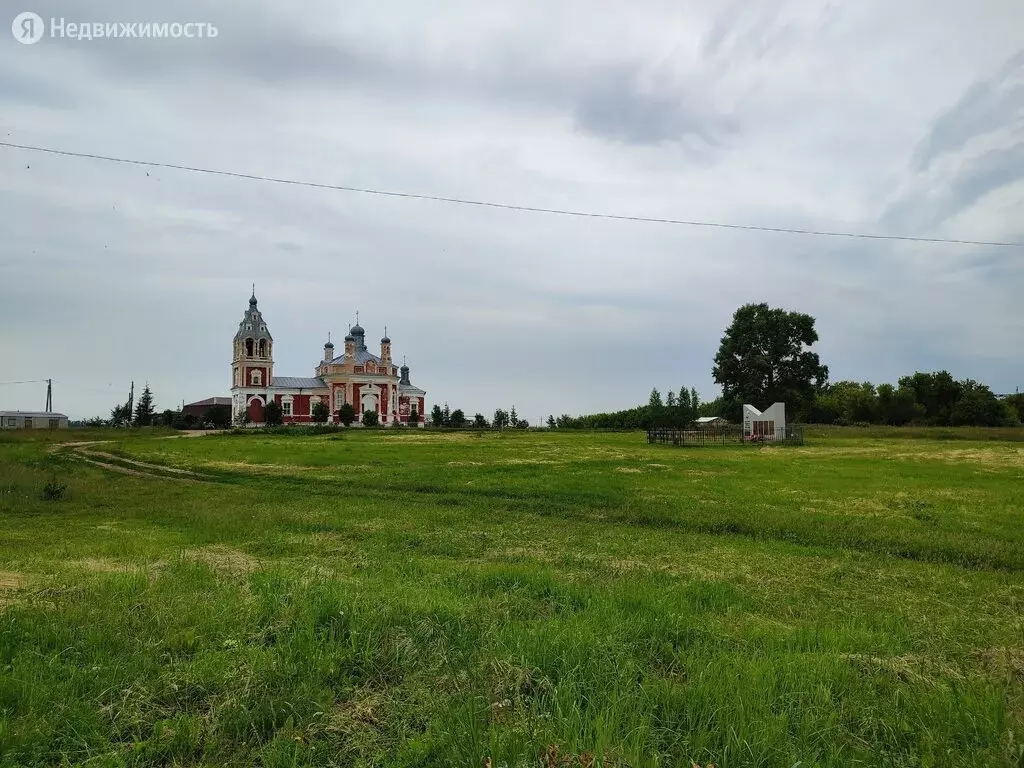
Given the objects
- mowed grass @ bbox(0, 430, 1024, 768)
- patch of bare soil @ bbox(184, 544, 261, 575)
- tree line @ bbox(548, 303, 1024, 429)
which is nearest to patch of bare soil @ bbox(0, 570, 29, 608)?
mowed grass @ bbox(0, 430, 1024, 768)

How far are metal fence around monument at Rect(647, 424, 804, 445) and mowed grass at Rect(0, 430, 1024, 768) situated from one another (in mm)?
34824

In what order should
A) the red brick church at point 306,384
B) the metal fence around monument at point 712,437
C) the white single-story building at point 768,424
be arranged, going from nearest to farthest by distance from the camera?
the metal fence around monument at point 712,437 < the white single-story building at point 768,424 < the red brick church at point 306,384

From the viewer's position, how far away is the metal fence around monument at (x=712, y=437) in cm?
4716

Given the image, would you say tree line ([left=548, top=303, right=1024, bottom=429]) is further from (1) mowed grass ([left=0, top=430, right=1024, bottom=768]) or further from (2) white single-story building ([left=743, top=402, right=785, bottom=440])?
(1) mowed grass ([left=0, top=430, right=1024, bottom=768])

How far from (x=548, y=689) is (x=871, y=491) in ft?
53.6

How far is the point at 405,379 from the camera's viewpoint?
379 feet

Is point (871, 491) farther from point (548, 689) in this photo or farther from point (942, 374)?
point (942, 374)

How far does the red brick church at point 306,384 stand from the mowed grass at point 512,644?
84.7 m

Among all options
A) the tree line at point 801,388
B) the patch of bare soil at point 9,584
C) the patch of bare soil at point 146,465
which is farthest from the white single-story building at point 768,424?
the patch of bare soil at point 9,584

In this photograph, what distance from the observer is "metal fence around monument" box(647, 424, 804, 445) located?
4716cm

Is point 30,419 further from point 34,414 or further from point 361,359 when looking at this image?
point 361,359

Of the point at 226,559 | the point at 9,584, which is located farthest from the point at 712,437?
the point at 9,584

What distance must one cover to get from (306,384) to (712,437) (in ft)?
220

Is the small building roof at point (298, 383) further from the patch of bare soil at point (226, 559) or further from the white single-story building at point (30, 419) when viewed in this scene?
the patch of bare soil at point (226, 559)
